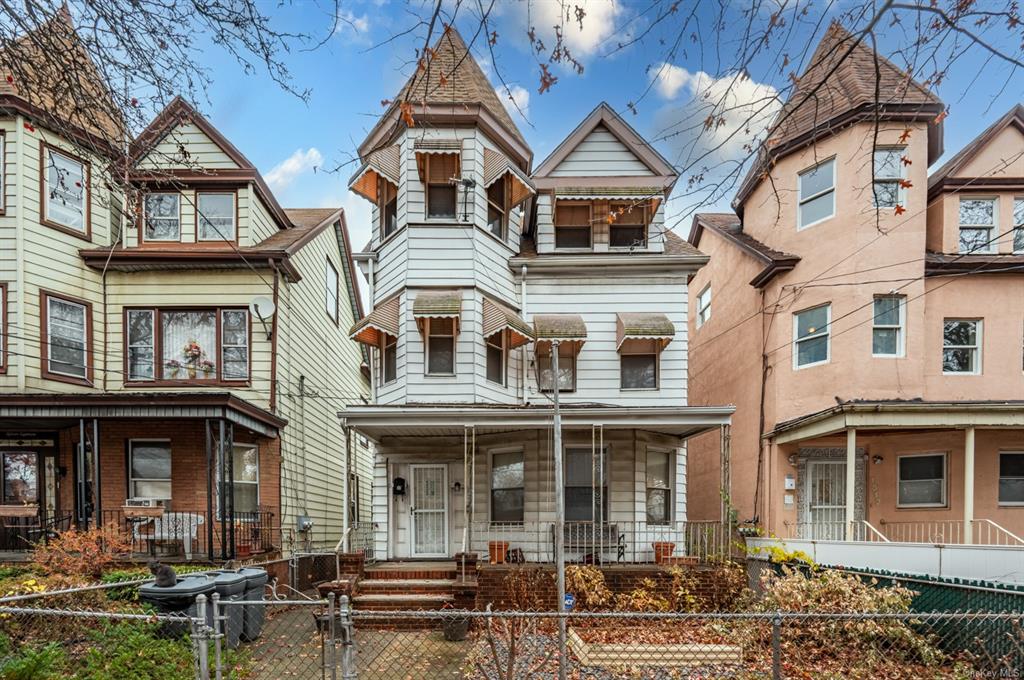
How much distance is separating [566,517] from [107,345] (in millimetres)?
10935

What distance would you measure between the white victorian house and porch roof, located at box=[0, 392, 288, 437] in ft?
9.26

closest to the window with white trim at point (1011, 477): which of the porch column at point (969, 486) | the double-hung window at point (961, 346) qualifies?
the double-hung window at point (961, 346)

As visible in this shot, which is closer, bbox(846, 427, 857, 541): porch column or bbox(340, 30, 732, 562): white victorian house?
bbox(846, 427, 857, 541): porch column

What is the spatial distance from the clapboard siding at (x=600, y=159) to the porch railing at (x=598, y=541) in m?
7.93

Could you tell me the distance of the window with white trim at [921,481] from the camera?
11805mm

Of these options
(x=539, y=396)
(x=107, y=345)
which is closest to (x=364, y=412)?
(x=539, y=396)

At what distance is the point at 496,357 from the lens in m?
12.4

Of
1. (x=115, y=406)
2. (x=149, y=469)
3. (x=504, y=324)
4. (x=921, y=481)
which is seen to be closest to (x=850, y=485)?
(x=921, y=481)

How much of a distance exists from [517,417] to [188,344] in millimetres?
8016

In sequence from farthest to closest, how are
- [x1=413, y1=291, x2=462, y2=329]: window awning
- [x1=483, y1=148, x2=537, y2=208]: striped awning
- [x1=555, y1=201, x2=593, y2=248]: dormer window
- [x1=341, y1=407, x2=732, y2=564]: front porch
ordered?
[x1=555, y1=201, x2=593, y2=248]: dormer window
[x1=483, y1=148, x2=537, y2=208]: striped awning
[x1=413, y1=291, x2=462, y2=329]: window awning
[x1=341, y1=407, x2=732, y2=564]: front porch

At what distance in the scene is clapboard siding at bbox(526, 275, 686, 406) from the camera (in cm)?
1252

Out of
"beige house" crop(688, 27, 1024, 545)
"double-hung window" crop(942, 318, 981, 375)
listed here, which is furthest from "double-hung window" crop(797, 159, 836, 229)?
"double-hung window" crop(942, 318, 981, 375)

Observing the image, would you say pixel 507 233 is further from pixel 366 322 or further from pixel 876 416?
pixel 876 416

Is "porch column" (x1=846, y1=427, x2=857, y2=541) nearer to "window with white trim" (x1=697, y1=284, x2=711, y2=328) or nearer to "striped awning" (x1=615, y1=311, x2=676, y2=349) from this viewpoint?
"striped awning" (x1=615, y1=311, x2=676, y2=349)
